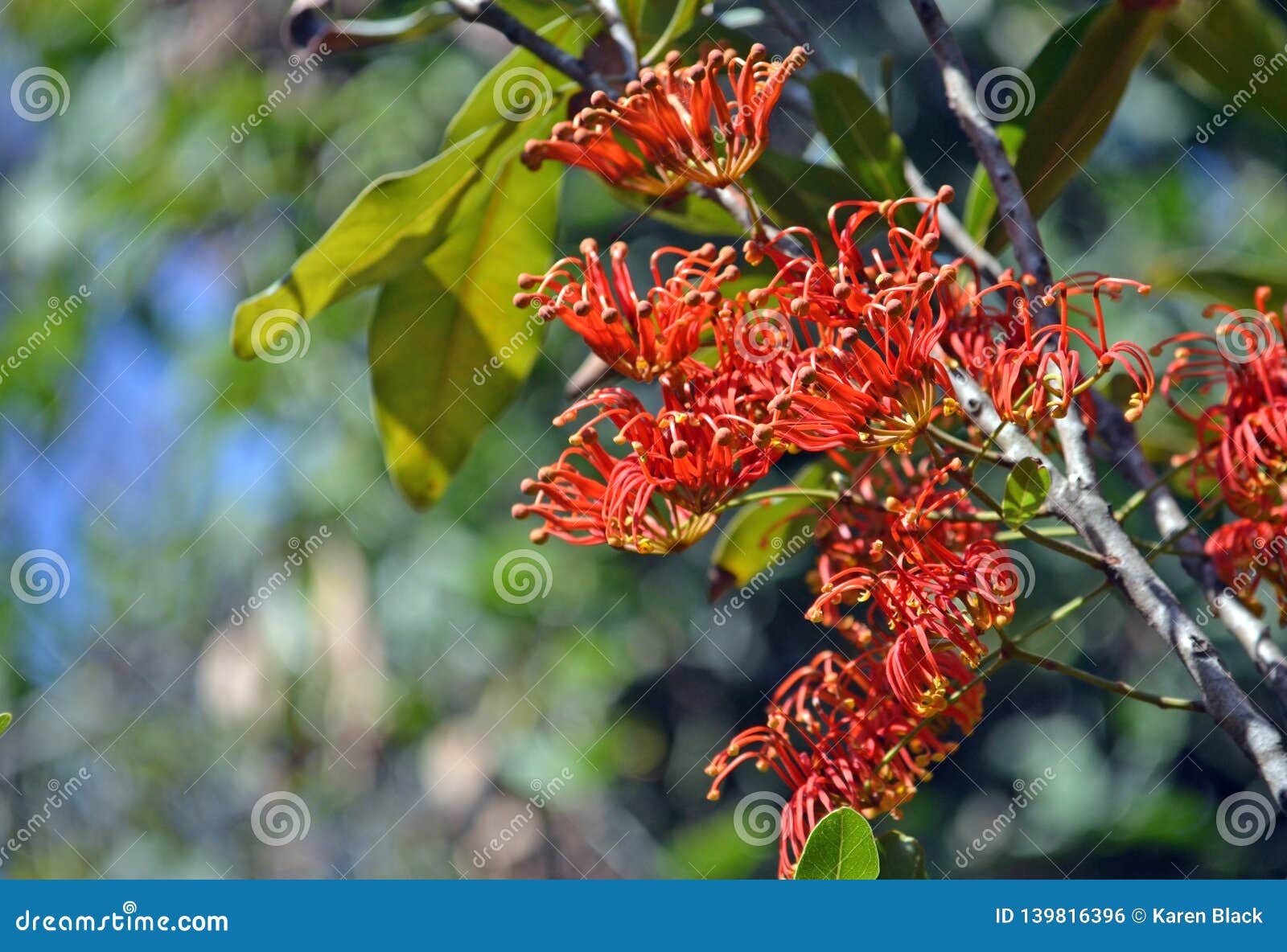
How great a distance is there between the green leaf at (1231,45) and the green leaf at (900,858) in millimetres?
805

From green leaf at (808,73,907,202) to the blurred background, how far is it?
1.97 m

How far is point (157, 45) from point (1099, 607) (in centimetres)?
350

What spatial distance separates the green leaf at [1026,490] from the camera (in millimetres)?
833

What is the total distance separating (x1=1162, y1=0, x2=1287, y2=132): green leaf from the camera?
3.86 feet

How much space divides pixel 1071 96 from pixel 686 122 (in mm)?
441

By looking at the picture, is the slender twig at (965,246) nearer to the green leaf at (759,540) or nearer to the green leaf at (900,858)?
the green leaf at (759,540)

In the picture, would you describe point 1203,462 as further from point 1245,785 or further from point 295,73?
point 295,73

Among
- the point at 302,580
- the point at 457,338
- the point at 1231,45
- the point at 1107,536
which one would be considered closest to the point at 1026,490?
the point at 1107,536

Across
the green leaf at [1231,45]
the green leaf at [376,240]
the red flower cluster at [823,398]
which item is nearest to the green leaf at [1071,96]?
the green leaf at [1231,45]

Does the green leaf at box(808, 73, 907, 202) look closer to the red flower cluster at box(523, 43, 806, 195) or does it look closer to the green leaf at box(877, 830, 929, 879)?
the red flower cluster at box(523, 43, 806, 195)

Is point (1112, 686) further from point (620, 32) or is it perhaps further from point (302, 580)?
point (302, 580)

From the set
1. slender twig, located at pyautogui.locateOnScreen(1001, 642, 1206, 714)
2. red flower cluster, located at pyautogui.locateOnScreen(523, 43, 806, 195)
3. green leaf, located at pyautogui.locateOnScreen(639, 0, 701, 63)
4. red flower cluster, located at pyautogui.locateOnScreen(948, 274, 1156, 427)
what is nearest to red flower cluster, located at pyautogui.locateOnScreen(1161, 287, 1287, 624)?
red flower cluster, located at pyautogui.locateOnScreen(948, 274, 1156, 427)

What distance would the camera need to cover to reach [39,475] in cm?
402

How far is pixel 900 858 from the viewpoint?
953 millimetres
